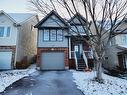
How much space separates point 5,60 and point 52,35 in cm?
709

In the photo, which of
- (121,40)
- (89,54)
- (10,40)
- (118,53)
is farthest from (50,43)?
A: (121,40)

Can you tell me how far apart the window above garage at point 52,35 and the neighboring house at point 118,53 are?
792 centimetres

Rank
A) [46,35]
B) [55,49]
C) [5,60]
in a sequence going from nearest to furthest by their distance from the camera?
[5,60], [55,49], [46,35]

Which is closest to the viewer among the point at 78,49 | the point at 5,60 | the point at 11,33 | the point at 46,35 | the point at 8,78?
the point at 8,78

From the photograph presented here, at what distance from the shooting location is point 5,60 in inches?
851

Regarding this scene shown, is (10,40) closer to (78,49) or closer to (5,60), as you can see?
(5,60)

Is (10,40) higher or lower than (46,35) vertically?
lower

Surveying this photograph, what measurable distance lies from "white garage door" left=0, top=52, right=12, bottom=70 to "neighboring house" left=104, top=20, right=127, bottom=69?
1432 centimetres

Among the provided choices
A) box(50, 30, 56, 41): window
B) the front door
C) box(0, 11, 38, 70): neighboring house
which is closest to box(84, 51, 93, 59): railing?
the front door

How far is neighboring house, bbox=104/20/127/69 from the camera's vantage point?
22266 mm

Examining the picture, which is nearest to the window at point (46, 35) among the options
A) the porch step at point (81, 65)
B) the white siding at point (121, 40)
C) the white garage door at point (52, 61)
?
the white garage door at point (52, 61)

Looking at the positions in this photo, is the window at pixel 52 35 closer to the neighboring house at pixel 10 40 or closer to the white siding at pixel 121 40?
the neighboring house at pixel 10 40

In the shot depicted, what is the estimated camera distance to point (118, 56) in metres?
23.2

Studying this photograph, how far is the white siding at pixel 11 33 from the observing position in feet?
72.0
